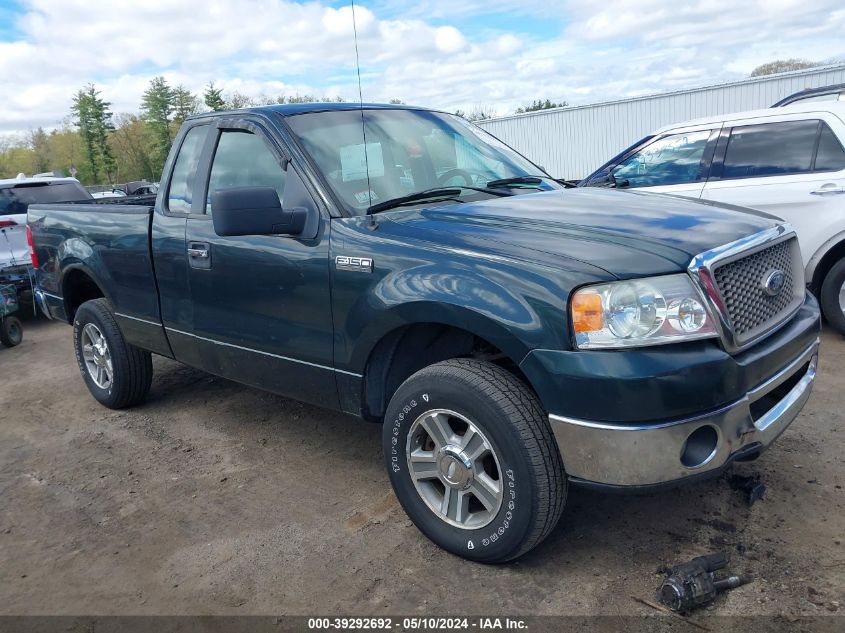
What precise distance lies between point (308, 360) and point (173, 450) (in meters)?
1.55

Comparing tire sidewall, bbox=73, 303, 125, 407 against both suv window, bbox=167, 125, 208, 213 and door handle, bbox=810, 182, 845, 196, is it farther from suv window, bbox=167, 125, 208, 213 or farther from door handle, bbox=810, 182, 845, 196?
door handle, bbox=810, 182, 845, 196

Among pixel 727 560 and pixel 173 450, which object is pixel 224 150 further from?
pixel 727 560

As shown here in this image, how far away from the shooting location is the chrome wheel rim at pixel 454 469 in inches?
113

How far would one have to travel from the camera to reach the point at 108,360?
5.16 m

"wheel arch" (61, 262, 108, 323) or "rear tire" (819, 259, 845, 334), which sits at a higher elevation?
"wheel arch" (61, 262, 108, 323)

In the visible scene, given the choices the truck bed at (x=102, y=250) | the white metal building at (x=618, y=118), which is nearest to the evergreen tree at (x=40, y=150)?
the white metal building at (x=618, y=118)

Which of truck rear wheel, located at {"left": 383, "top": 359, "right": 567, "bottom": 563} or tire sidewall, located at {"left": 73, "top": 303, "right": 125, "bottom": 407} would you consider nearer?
truck rear wheel, located at {"left": 383, "top": 359, "right": 567, "bottom": 563}

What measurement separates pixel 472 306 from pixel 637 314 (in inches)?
23.7

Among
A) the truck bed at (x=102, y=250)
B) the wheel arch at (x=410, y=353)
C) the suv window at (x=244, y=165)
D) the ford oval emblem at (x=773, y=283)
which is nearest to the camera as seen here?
the ford oval emblem at (x=773, y=283)

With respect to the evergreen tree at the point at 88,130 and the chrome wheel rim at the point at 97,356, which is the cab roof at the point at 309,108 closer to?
the chrome wheel rim at the point at 97,356

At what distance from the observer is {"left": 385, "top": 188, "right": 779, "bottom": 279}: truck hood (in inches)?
103

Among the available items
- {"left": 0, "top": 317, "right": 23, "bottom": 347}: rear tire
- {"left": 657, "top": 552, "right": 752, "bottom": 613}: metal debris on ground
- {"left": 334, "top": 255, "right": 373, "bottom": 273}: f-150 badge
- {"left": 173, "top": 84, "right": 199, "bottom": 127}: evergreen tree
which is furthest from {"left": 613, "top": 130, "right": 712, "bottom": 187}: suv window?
{"left": 173, "top": 84, "right": 199, "bottom": 127}: evergreen tree

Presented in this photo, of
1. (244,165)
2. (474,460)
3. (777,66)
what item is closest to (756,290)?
(474,460)

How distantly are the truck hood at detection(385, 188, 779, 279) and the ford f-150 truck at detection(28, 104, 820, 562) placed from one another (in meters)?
0.01
